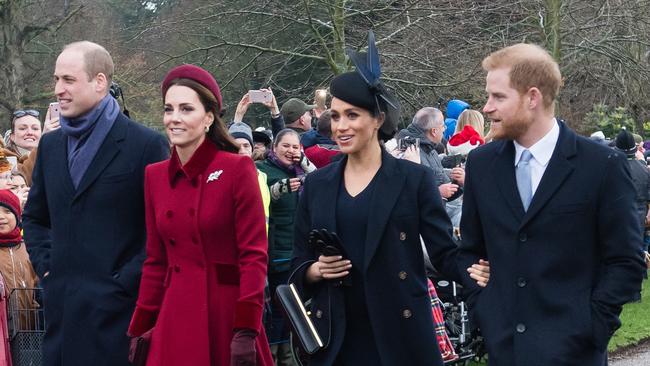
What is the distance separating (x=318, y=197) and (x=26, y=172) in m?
4.21

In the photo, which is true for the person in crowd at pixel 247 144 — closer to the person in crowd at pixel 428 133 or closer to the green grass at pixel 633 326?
the person in crowd at pixel 428 133

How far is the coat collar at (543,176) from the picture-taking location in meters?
4.68

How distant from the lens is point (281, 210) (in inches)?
351

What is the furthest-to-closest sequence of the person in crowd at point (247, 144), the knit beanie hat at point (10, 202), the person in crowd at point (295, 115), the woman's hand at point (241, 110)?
1. the person in crowd at point (295, 115)
2. the woman's hand at point (241, 110)
3. the person in crowd at point (247, 144)
4. the knit beanie hat at point (10, 202)

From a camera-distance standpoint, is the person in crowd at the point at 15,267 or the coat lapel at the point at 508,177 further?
the person in crowd at the point at 15,267

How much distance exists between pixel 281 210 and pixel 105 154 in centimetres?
337

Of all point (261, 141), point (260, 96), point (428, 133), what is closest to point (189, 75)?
point (261, 141)

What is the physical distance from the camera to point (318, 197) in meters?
5.42

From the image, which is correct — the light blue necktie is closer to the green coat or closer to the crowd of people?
the crowd of people

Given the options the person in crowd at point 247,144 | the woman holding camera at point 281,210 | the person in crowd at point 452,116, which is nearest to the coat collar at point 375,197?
the person in crowd at point 247,144

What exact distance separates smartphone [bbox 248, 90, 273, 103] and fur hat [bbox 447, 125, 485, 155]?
1.99 m

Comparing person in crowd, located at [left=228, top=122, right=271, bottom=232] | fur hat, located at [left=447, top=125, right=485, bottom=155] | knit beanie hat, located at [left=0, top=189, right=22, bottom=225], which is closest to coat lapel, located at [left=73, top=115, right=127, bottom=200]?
knit beanie hat, located at [left=0, top=189, right=22, bottom=225]

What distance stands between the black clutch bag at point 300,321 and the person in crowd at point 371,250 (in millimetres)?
52

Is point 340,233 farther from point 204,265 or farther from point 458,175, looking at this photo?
point 458,175
